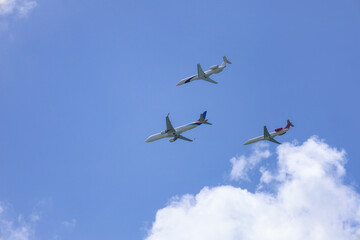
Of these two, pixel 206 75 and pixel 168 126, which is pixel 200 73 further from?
pixel 168 126

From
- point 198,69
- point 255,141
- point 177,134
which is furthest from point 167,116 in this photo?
point 255,141

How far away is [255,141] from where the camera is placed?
392ft

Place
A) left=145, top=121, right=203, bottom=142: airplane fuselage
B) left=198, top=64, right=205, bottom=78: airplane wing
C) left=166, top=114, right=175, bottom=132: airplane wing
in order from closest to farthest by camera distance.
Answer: left=166, top=114, right=175, bottom=132: airplane wing
left=145, top=121, right=203, bottom=142: airplane fuselage
left=198, top=64, right=205, bottom=78: airplane wing

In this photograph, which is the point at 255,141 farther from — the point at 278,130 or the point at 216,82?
the point at 216,82

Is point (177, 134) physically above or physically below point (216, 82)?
below

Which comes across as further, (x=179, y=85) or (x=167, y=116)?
(x=179, y=85)

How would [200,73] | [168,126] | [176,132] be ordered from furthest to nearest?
[200,73] → [176,132] → [168,126]

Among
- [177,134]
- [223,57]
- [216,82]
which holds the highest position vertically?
[223,57]

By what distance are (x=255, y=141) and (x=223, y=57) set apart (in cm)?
3201

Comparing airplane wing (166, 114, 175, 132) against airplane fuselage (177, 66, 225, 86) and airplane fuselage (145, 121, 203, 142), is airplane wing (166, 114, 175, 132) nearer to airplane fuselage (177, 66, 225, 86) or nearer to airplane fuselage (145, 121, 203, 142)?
airplane fuselage (145, 121, 203, 142)

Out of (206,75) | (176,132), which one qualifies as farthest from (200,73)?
(176,132)

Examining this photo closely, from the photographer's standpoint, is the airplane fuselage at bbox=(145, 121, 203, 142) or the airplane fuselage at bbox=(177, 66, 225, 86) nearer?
the airplane fuselage at bbox=(145, 121, 203, 142)

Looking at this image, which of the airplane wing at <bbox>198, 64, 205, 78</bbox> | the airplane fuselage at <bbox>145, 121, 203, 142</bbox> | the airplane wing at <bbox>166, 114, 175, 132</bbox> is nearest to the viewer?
the airplane wing at <bbox>166, 114, 175, 132</bbox>

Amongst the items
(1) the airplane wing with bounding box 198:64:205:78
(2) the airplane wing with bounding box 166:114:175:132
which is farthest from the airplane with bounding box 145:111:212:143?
(1) the airplane wing with bounding box 198:64:205:78
